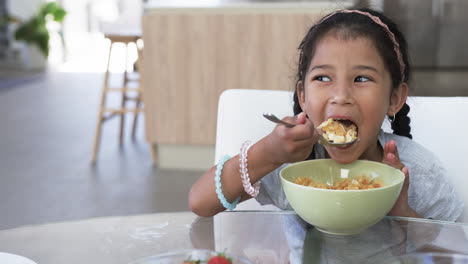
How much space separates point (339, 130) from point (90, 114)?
4408 millimetres

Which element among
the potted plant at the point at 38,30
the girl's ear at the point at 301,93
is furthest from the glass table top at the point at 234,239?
the potted plant at the point at 38,30

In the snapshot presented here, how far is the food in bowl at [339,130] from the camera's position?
0.95 metres

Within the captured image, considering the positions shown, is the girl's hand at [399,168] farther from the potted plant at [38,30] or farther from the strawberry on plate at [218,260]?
the potted plant at [38,30]

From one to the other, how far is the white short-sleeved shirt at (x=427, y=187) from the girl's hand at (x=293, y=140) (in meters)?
0.20

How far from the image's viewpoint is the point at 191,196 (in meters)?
1.09

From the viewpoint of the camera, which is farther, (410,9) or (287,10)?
(410,9)

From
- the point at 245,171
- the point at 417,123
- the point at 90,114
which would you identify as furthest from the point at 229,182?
the point at 90,114

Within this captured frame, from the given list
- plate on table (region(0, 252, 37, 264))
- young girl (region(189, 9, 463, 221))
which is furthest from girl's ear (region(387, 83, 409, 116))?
plate on table (region(0, 252, 37, 264))

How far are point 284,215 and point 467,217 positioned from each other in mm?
398

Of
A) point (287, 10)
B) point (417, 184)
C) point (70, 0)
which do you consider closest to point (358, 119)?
point (417, 184)

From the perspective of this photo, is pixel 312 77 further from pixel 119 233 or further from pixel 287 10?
pixel 287 10

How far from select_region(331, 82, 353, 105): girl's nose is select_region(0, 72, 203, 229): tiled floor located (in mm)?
1901

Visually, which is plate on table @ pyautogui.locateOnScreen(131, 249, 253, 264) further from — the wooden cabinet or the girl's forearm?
the wooden cabinet

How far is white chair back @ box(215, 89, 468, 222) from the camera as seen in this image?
122 centimetres
